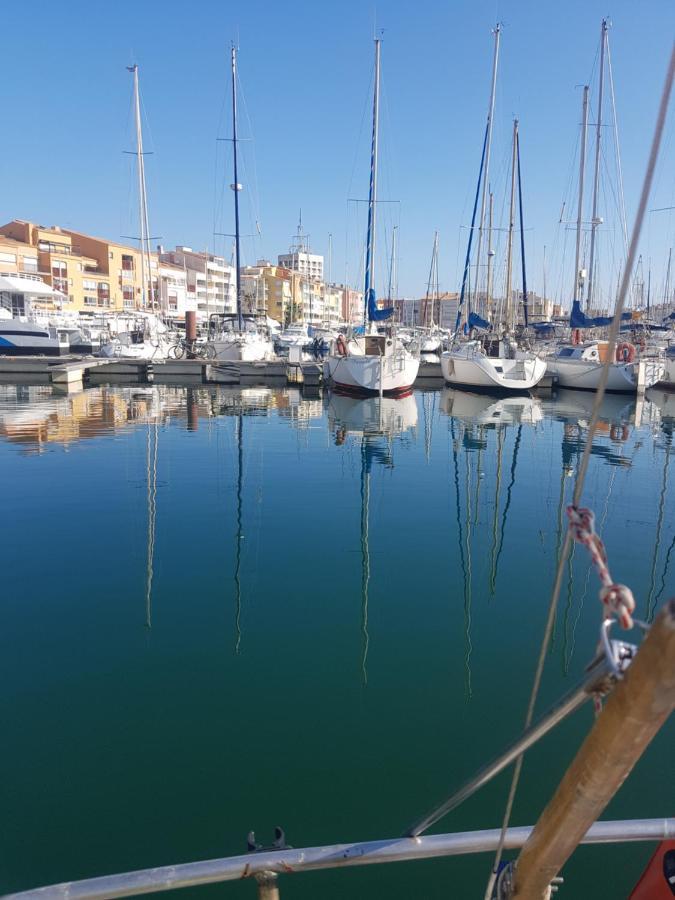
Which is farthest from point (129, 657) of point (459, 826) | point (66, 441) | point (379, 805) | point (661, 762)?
point (66, 441)

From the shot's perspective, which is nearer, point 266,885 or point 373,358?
point 266,885

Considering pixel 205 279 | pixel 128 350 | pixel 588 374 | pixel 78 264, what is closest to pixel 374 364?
pixel 588 374

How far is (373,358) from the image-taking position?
2388 centimetres

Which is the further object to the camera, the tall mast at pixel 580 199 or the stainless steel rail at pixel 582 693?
the tall mast at pixel 580 199

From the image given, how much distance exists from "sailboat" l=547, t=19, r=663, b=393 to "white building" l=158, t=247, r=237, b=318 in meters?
65.1

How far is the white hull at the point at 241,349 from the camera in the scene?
105ft

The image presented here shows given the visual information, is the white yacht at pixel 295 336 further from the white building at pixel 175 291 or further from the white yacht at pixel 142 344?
the white building at pixel 175 291

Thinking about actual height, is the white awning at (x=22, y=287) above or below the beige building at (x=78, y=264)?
below

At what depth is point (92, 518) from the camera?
9219 millimetres

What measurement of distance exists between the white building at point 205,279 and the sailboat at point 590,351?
65.1 meters

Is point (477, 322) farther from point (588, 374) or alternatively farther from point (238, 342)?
point (238, 342)

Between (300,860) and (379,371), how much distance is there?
879 inches

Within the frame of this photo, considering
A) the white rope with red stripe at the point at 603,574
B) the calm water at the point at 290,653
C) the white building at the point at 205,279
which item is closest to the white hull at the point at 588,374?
the calm water at the point at 290,653

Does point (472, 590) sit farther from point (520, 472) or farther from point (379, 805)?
point (520, 472)
